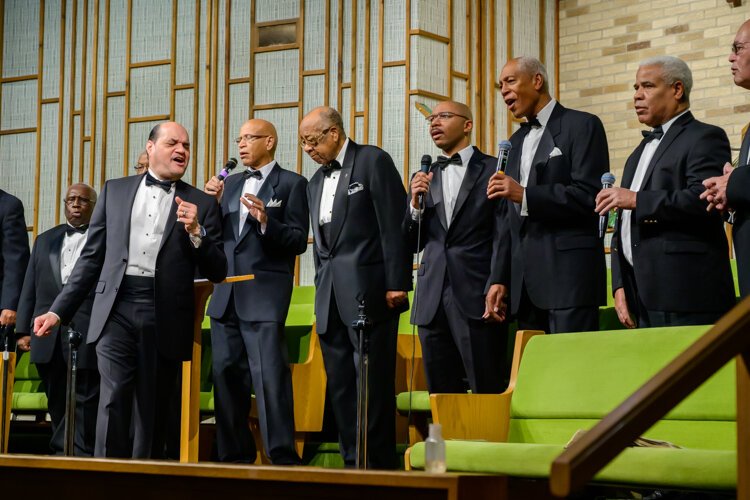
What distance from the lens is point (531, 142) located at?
411 cm

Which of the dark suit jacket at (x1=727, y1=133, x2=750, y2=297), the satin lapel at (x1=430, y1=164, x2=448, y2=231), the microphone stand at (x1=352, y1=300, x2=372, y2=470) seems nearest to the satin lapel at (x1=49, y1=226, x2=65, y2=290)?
the microphone stand at (x1=352, y1=300, x2=372, y2=470)

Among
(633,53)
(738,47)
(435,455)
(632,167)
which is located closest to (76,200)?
(632,167)

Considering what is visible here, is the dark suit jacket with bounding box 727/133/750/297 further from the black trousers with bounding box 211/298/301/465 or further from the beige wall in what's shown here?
the beige wall

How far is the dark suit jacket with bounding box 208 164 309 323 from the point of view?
4621 mm

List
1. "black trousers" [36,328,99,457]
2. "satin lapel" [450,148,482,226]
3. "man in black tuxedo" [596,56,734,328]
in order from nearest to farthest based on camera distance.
Answer: 1. "man in black tuxedo" [596,56,734,328]
2. "satin lapel" [450,148,482,226]
3. "black trousers" [36,328,99,457]

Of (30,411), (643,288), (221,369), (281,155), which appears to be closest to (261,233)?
(221,369)

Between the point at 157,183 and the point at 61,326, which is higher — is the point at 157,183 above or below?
above

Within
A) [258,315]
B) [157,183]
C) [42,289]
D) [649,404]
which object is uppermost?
[157,183]

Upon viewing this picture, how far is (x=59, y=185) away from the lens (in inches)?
311

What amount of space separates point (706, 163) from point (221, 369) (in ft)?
7.05

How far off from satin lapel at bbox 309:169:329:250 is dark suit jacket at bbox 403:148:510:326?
1.19ft

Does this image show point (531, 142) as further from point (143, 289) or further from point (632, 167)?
point (143, 289)

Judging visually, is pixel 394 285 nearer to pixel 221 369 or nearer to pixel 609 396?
pixel 221 369

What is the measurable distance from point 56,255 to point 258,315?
55.3 inches
